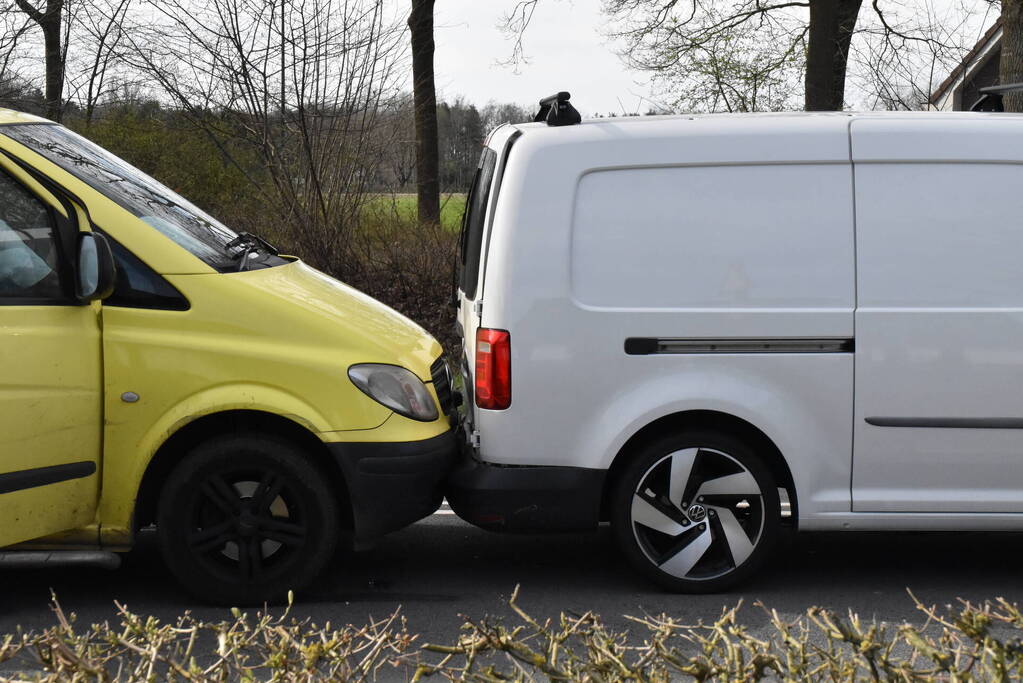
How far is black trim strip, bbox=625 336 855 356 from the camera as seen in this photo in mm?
4891

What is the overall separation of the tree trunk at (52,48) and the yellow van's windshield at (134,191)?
12.2 m

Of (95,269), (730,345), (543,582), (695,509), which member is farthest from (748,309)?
(95,269)

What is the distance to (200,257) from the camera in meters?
4.94

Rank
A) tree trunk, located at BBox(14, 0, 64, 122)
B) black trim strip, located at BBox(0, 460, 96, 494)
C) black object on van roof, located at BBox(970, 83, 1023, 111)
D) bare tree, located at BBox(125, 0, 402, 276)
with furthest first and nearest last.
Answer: tree trunk, located at BBox(14, 0, 64, 122) → bare tree, located at BBox(125, 0, 402, 276) → black object on van roof, located at BBox(970, 83, 1023, 111) → black trim strip, located at BBox(0, 460, 96, 494)

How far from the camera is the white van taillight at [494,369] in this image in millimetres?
4902

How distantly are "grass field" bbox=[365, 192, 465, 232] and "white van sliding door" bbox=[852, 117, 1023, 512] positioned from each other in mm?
7095

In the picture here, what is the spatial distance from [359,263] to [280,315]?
711cm

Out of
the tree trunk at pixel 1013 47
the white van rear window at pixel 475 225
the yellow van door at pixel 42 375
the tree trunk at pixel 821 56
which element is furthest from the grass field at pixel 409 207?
the yellow van door at pixel 42 375

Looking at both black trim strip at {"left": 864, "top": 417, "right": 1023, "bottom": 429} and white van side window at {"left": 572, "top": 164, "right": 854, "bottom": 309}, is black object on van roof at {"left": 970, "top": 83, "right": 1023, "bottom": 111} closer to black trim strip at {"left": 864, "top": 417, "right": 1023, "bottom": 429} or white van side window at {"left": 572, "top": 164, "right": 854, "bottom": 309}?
white van side window at {"left": 572, "top": 164, "right": 854, "bottom": 309}

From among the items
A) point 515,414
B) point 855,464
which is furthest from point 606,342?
point 855,464

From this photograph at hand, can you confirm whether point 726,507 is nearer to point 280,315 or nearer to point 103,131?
point 280,315

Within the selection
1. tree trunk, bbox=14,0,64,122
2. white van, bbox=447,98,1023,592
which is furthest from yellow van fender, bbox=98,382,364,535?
tree trunk, bbox=14,0,64,122

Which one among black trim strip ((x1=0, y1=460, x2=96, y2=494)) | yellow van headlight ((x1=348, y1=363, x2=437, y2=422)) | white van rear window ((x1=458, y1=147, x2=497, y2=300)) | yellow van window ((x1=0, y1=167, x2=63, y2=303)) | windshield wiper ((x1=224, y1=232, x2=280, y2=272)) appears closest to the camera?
black trim strip ((x1=0, y1=460, x2=96, y2=494))

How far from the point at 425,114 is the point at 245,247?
9.45m
